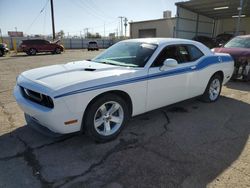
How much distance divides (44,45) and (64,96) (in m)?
23.3

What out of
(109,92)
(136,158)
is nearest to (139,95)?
(109,92)

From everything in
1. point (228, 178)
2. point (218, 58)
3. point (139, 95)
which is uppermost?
point (218, 58)

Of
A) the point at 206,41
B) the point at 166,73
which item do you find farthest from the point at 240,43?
the point at 206,41

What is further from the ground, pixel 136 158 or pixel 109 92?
pixel 109 92

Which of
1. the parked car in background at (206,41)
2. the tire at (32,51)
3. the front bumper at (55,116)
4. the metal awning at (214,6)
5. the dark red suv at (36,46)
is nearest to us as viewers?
the front bumper at (55,116)

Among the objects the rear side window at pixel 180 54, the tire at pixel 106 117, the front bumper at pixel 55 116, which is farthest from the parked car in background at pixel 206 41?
the front bumper at pixel 55 116

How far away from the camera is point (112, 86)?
3.15 metres

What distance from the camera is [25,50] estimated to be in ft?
74.3

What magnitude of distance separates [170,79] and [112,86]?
1.34 m

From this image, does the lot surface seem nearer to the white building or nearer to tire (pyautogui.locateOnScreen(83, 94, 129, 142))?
tire (pyautogui.locateOnScreen(83, 94, 129, 142))

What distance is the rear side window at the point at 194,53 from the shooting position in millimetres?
4629

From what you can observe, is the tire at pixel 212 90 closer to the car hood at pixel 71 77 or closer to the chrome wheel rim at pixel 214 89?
the chrome wheel rim at pixel 214 89

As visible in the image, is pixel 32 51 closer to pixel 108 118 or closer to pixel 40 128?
pixel 40 128

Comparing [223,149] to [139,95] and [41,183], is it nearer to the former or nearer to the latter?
[139,95]
